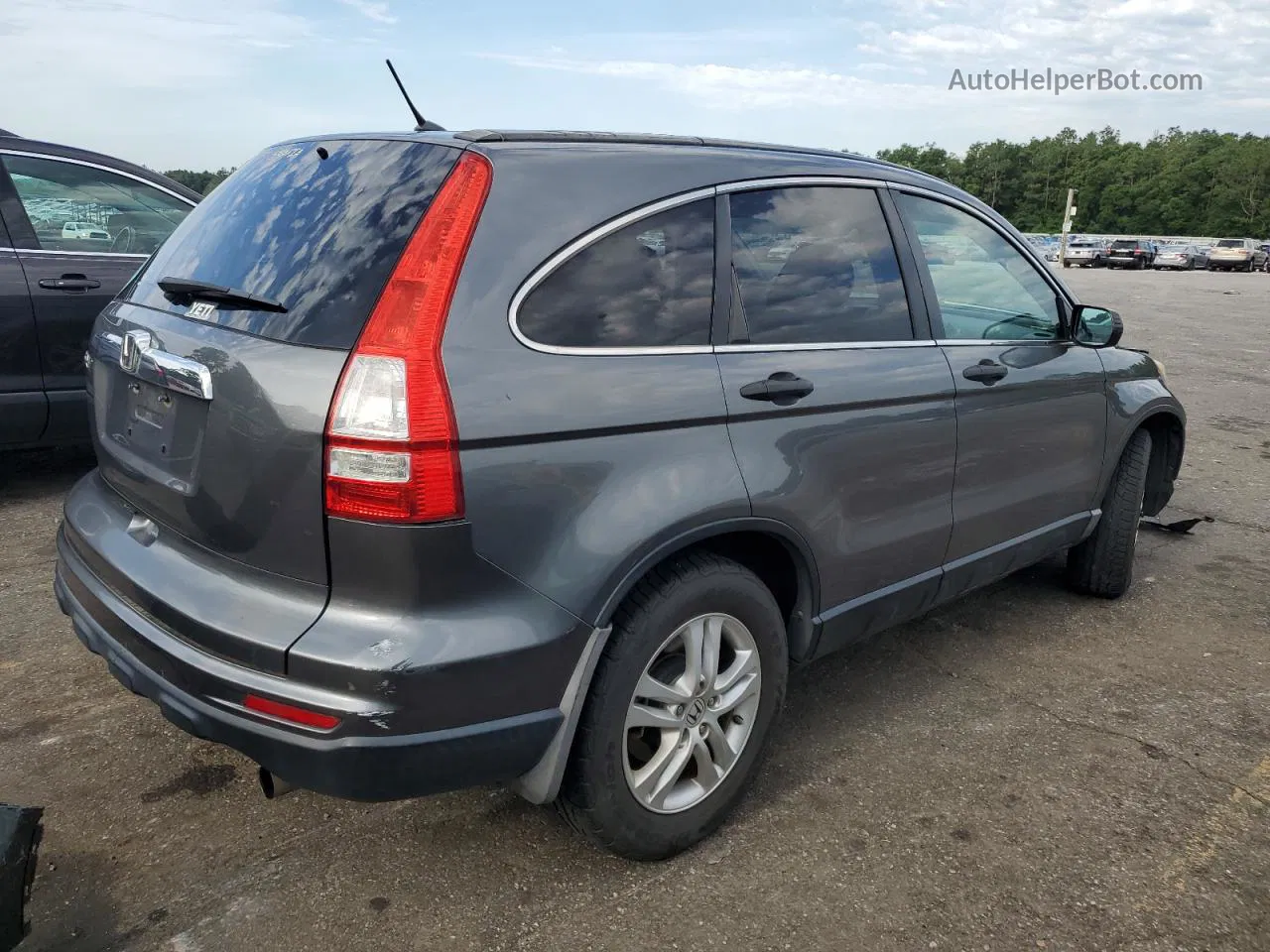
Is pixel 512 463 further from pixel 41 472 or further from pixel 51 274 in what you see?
pixel 41 472

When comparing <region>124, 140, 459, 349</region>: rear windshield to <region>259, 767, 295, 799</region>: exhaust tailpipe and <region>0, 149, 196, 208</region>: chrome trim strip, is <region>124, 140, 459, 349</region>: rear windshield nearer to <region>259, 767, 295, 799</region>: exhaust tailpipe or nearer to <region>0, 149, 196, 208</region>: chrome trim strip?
<region>259, 767, 295, 799</region>: exhaust tailpipe

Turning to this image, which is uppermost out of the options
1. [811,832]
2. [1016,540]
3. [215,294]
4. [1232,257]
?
[215,294]

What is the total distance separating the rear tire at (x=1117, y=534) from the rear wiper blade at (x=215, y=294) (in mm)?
3477

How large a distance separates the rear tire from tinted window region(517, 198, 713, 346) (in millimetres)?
2602

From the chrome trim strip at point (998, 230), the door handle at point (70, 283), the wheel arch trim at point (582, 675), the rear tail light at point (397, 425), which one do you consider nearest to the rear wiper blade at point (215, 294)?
the rear tail light at point (397, 425)

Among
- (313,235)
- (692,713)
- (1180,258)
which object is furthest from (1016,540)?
(1180,258)

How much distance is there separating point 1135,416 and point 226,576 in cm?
362

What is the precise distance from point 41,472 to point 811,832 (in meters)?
5.11

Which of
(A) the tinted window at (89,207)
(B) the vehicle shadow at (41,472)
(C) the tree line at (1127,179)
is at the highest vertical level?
(C) the tree line at (1127,179)

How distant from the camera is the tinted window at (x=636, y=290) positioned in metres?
2.22

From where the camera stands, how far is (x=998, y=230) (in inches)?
147

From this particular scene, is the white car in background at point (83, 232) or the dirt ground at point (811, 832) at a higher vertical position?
the white car in background at point (83, 232)

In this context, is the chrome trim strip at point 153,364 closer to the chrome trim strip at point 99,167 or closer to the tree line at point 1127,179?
the chrome trim strip at point 99,167

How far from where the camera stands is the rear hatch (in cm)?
206
